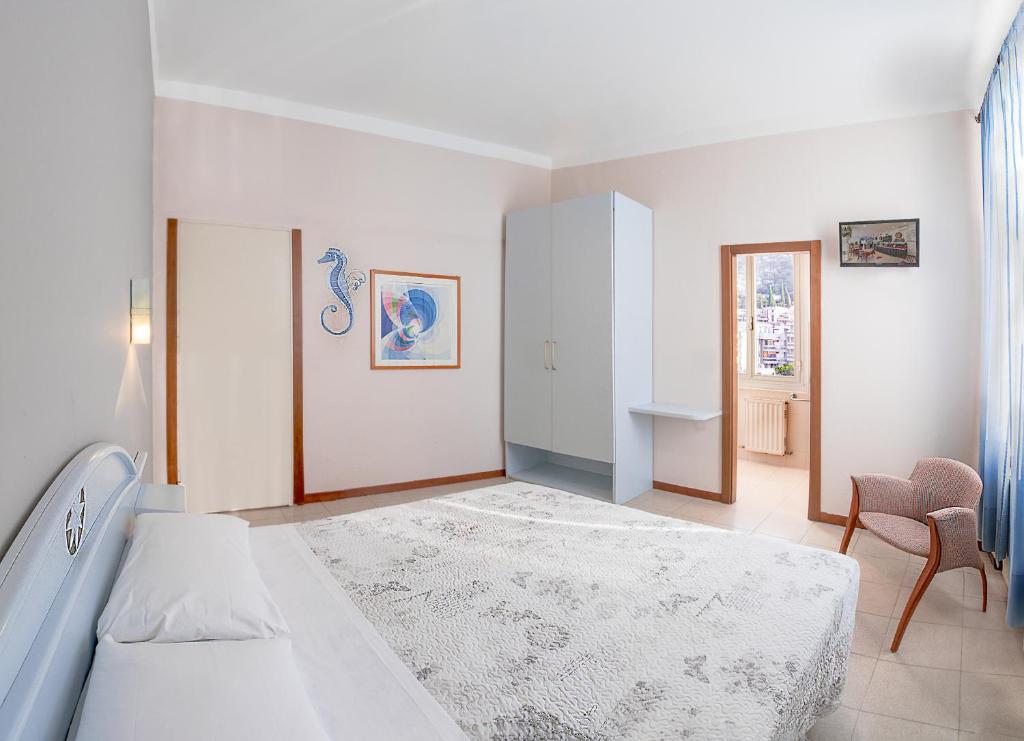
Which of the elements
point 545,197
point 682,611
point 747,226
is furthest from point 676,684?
point 545,197

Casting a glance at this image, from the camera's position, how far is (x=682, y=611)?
1.64 metres

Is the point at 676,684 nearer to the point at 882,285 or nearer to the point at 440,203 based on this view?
A: the point at 882,285

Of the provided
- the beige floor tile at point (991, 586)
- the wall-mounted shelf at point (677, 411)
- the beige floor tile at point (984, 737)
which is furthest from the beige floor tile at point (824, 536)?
the beige floor tile at point (984, 737)

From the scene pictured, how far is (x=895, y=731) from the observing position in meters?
1.94

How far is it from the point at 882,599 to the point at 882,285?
2.00 meters

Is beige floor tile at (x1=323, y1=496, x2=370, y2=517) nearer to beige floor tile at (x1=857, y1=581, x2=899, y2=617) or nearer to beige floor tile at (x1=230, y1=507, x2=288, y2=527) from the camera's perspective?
beige floor tile at (x1=230, y1=507, x2=288, y2=527)

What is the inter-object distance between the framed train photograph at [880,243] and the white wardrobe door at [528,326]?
6.82 ft

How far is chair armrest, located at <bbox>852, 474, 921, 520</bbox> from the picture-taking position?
121 inches

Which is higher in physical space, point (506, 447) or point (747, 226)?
point (747, 226)

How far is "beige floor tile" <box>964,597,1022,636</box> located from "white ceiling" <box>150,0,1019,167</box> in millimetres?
2717

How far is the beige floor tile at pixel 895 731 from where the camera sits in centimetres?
190

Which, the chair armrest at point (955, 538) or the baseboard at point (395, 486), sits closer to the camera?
the chair armrest at point (955, 538)

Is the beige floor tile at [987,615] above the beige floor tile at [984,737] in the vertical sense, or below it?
above

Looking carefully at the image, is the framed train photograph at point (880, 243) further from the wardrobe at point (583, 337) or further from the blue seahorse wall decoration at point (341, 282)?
the blue seahorse wall decoration at point (341, 282)
